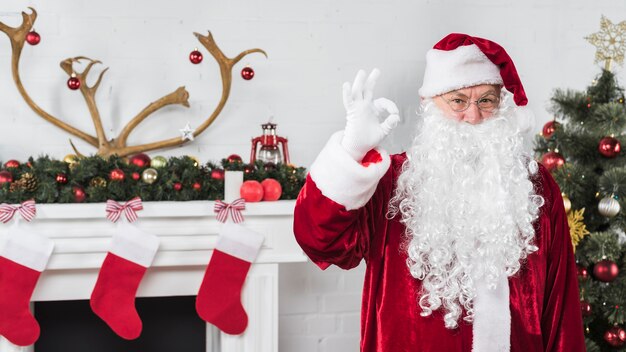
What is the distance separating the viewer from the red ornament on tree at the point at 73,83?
245cm

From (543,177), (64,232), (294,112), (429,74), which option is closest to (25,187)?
(64,232)

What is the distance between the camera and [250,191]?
2275mm

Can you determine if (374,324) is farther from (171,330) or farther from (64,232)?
(171,330)

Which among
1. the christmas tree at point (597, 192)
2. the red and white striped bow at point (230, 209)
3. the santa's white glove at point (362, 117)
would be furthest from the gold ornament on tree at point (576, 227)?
the santa's white glove at point (362, 117)

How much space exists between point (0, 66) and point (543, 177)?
2009mm

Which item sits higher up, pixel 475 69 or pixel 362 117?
pixel 475 69

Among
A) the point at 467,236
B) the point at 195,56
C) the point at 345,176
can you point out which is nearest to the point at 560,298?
the point at 467,236

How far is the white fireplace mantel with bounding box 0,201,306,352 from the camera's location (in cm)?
220

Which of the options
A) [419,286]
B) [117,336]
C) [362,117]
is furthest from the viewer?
[117,336]

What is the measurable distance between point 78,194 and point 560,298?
150 centimetres

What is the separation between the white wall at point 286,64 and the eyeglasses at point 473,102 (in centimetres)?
123

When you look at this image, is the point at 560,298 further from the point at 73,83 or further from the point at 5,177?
the point at 73,83

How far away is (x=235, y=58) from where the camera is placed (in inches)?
101

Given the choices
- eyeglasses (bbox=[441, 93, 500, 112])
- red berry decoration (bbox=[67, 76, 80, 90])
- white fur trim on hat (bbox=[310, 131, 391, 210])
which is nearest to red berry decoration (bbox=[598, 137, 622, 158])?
eyeglasses (bbox=[441, 93, 500, 112])
